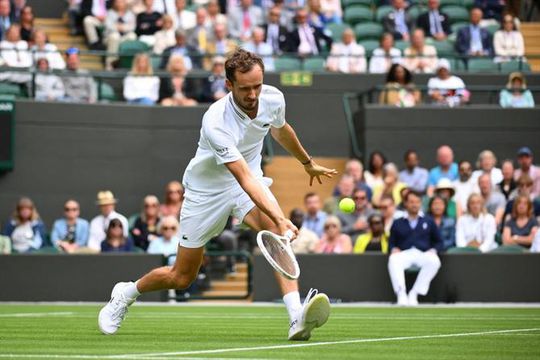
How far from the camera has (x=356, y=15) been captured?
965 inches

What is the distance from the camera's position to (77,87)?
2111 cm

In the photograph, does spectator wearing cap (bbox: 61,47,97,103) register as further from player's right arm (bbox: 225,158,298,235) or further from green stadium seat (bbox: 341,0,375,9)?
player's right arm (bbox: 225,158,298,235)

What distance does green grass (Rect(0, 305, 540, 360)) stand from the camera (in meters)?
8.23

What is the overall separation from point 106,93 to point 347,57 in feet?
13.8

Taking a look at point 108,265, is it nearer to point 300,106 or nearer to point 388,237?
point 388,237

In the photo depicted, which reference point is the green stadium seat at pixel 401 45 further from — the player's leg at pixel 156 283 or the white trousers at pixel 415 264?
the player's leg at pixel 156 283

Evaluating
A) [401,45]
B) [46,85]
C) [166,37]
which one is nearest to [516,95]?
[401,45]

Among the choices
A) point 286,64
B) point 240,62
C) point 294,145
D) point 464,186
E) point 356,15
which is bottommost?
point 464,186

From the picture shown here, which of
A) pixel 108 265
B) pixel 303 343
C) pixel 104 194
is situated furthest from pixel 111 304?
pixel 104 194

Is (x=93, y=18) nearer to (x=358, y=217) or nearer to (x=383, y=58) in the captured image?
(x=383, y=58)

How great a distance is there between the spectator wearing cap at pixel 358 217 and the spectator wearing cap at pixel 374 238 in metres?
0.29

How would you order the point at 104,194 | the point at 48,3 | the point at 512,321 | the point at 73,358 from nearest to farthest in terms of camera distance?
the point at 73,358
the point at 512,321
the point at 104,194
the point at 48,3

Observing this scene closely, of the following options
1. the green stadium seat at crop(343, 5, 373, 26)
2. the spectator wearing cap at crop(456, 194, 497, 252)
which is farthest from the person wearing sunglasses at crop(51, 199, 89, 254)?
the green stadium seat at crop(343, 5, 373, 26)

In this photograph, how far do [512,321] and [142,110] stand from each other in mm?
10710
